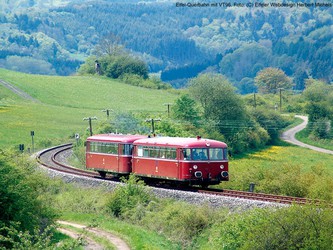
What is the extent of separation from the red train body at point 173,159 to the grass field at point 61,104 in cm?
3351

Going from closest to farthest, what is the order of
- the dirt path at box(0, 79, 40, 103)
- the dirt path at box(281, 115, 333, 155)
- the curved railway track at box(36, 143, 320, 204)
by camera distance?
the curved railway track at box(36, 143, 320, 204), the dirt path at box(281, 115, 333, 155), the dirt path at box(0, 79, 40, 103)

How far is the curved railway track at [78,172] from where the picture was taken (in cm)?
3769

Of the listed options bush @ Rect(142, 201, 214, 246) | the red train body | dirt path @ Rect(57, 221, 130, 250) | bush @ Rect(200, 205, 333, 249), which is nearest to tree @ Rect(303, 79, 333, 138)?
the red train body

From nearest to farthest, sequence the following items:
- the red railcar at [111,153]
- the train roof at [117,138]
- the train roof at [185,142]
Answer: the train roof at [185,142] < the red railcar at [111,153] < the train roof at [117,138]

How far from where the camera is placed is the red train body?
43.1 meters

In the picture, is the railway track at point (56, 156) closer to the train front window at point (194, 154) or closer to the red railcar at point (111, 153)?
the red railcar at point (111, 153)

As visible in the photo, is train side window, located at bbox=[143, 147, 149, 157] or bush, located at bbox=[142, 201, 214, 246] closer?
bush, located at bbox=[142, 201, 214, 246]

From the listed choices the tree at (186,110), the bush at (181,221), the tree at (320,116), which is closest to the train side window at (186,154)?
the bush at (181,221)

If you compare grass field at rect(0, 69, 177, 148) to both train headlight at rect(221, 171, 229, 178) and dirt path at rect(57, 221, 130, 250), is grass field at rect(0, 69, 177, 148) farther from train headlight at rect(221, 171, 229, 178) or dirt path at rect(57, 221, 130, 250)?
dirt path at rect(57, 221, 130, 250)

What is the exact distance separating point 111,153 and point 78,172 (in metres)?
7.83

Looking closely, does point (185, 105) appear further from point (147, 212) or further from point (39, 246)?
point (39, 246)

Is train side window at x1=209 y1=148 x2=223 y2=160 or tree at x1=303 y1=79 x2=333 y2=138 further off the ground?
train side window at x1=209 y1=148 x2=223 y2=160

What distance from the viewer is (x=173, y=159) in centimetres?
4372

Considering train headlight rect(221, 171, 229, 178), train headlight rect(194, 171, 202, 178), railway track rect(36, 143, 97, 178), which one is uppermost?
train headlight rect(194, 171, 202, 178)
